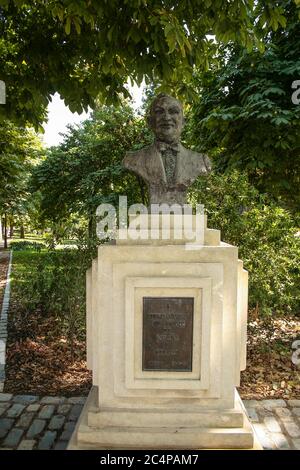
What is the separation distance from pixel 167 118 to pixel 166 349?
2129 millimetres

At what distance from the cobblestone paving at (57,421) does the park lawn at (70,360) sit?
0.77ft

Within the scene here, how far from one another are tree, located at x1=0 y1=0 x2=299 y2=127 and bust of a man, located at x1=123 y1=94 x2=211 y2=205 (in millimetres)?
608

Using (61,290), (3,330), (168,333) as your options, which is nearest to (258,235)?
(168,333)

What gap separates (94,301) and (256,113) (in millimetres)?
4139

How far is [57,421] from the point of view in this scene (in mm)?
3951

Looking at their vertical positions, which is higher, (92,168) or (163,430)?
(92,168)

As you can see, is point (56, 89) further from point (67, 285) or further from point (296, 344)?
point (296, 344)

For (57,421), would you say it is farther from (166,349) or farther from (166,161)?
(166,161)

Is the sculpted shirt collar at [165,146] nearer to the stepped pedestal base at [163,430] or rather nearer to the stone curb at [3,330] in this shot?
the stepped pedestal base at [163,430]

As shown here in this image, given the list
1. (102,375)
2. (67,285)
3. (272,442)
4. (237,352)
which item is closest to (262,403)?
(272,442)

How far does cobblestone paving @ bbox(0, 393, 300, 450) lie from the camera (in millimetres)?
3555

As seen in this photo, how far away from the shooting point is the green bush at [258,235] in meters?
5.75

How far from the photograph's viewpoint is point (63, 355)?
226 inches
